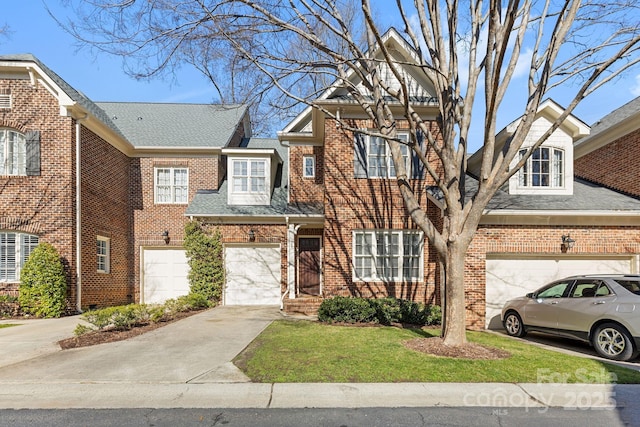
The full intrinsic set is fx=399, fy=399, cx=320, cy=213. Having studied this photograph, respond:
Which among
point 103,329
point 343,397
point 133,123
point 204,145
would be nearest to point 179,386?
point 343,397

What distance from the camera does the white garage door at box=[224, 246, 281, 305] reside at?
14.8 m

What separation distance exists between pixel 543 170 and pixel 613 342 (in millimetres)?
6040

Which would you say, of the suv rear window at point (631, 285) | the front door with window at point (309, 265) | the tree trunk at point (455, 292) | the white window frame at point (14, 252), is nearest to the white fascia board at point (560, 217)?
the suv rear window at point (631, 285)

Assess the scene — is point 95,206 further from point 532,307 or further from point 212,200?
point 532,307

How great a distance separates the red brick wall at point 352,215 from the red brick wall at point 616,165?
638 centimetres

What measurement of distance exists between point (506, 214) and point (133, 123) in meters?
15.5

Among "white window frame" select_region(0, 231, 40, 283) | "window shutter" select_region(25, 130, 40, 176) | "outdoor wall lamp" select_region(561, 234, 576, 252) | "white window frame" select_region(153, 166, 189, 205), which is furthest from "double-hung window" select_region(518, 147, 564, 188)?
"white window frame" select_region(0, 231, 40, 283)

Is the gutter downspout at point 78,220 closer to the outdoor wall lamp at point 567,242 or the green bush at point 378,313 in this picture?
the green bush at point 378,313

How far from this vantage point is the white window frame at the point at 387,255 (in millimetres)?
11938

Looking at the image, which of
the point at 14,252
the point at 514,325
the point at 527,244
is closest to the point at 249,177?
the point at 14,252

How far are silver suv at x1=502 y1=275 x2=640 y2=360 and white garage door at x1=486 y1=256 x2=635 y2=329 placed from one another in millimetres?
1133

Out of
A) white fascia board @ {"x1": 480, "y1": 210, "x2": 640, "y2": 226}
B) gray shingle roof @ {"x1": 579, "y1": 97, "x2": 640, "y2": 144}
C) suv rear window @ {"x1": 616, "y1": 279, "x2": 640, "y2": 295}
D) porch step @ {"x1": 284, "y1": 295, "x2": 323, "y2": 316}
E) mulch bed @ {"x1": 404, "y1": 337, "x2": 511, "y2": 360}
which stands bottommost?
porch step @ {"x1": 284, "y1": 295, "x2": 323, "y2": 316}

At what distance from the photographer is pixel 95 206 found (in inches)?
543

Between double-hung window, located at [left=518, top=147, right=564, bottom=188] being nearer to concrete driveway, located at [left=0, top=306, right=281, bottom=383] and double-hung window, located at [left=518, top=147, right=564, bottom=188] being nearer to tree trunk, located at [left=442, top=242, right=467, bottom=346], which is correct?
tree trunk, located at [left=442, top=242, right=467, bottom=346]
